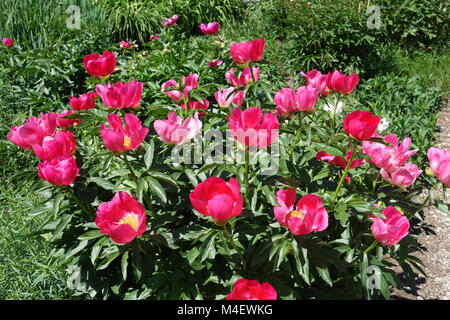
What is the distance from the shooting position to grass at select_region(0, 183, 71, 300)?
75.6 inches

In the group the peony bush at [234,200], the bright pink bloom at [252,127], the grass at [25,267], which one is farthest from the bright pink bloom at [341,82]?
the grass at [25,267]

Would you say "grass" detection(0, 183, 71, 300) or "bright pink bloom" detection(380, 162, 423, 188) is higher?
"bright pink bloom" detection(380, 162, 423, 188)

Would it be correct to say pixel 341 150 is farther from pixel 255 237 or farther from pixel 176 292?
pixel 176 292

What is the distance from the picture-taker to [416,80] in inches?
173

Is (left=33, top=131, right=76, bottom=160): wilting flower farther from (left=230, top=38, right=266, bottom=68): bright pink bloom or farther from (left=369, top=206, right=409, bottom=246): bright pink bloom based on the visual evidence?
(left=369, top=206, right=409, bottom=246): bright pink bloom

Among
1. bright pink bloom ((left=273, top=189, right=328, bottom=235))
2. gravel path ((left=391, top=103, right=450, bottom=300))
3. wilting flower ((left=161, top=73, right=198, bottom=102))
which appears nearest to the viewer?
bright pink bloom ((left=273, top=189, right=328, bottom=235))

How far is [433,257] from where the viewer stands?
8.62 feet

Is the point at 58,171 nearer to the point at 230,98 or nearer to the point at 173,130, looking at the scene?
the point at 173,130

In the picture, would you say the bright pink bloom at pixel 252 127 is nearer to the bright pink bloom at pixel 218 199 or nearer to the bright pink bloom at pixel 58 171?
the bright pink bloom at pixel 218 199

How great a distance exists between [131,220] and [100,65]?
782mm

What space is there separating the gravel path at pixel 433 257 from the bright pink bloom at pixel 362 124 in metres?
1.19

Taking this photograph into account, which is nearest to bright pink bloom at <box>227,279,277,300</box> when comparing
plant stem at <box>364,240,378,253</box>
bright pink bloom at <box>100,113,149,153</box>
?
plant stem at <box>364,240,378,253</box>

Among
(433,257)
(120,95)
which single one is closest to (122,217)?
(120,95)
